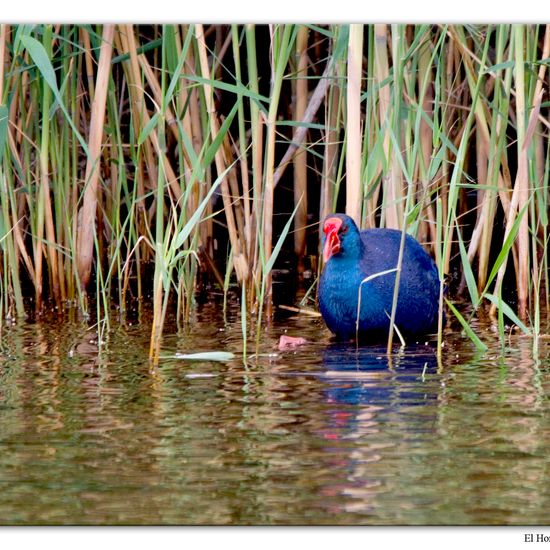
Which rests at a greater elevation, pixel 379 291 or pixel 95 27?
pixel 95 27

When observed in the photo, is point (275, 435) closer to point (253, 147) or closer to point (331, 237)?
point (331, 237)

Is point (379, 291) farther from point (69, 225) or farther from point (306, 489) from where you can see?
point (306, 489)

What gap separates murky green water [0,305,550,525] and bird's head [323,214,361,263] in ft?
1.17

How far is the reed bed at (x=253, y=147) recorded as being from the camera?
4.83 m

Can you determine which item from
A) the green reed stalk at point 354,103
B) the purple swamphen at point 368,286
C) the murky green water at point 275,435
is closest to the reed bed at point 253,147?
the green reed stalk at point 354,103

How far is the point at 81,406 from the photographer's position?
3973mm

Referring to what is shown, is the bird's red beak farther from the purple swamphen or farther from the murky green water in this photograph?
the murky green water

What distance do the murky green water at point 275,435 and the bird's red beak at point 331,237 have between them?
355mm

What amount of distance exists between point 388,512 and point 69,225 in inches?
112

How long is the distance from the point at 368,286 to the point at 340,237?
8.4 inches

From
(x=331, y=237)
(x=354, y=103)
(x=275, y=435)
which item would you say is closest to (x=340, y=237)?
(x=331, y=237)

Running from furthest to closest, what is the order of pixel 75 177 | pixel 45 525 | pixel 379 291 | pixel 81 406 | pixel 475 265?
pixel 475 265
pixel 75 177
pixel 379 291
pixel 81 406
pixel 45 525
